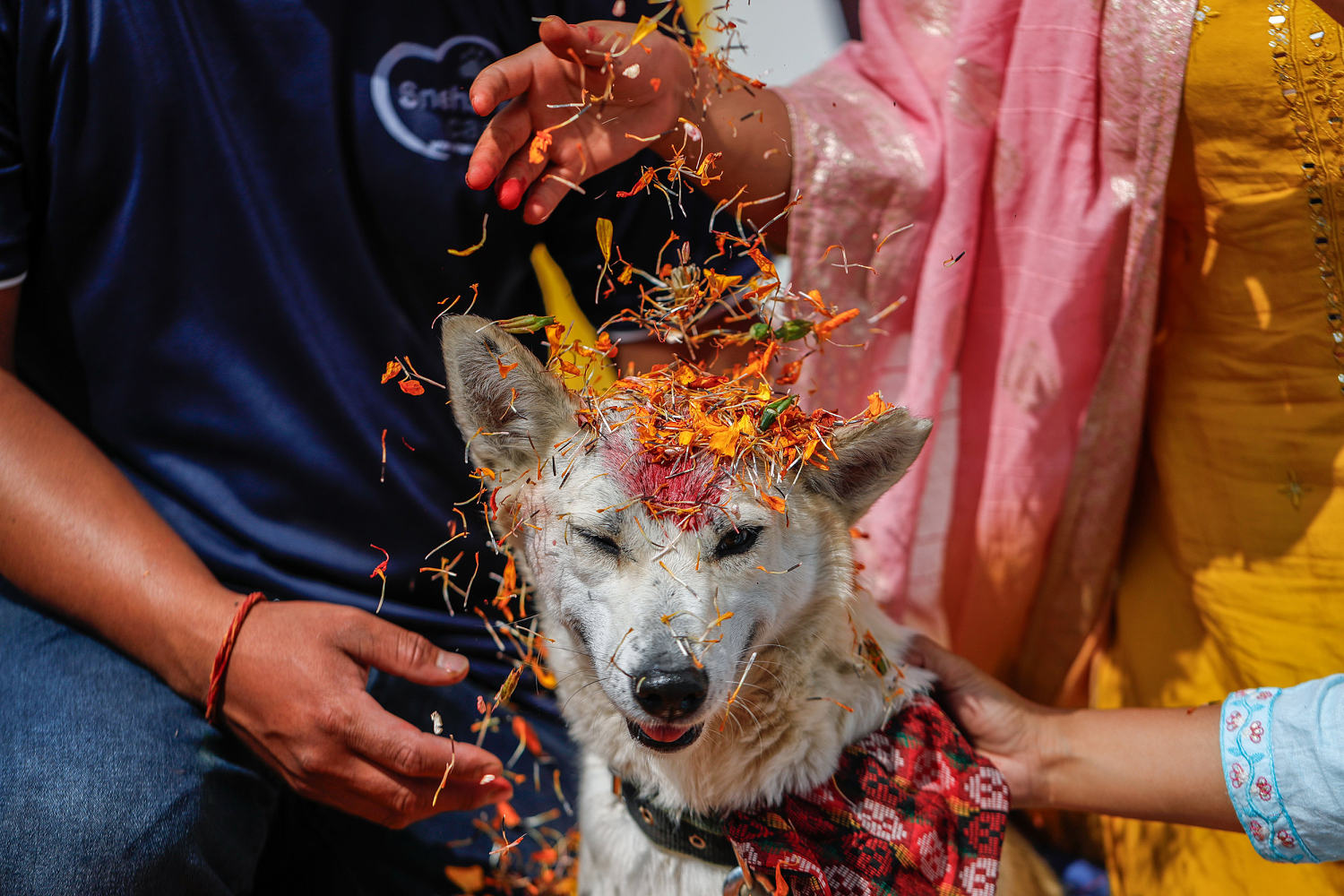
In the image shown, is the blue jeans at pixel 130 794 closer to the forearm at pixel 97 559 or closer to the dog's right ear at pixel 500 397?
the forearm at pixel 97 559

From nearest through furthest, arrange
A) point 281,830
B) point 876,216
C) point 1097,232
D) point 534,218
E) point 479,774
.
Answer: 1. point 534,218
2. point 479,774
3. point 1097,232
4. point 876,216
5. point 281,830

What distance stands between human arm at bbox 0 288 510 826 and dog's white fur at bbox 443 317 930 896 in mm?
244

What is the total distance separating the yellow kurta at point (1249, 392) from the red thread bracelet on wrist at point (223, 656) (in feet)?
4.89

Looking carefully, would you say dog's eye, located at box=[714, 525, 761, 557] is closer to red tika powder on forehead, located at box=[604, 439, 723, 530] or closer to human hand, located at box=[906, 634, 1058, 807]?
red tika powder on forehead, located at box=[604, 439, 723, 530]

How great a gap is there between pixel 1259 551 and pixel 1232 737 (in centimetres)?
35

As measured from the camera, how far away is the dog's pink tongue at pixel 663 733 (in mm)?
1309

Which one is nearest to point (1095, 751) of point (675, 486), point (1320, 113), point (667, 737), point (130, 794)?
point (667, 737)

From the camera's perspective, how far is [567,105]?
1.37 m

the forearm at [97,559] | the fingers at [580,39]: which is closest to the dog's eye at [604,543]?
the forearm at [97,559]

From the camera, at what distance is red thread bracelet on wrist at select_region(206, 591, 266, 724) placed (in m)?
1.41

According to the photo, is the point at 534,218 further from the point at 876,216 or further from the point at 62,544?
the point at 62,544

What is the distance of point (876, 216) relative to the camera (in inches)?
68.9

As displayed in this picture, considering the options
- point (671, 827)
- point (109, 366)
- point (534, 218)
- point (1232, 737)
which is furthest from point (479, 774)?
point (1232, 737)

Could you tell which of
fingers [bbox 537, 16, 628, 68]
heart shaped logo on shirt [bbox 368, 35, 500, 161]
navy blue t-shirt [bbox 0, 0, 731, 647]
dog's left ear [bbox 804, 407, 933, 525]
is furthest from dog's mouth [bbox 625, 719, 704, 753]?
heart shaped logo on shirt [bbox 368, 35, 500, 161]
